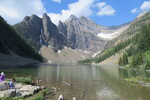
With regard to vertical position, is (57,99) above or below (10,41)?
below

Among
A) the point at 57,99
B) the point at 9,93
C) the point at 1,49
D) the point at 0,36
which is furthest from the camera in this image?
the point at 0,36

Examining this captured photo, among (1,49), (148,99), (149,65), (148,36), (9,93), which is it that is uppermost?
(148,36)

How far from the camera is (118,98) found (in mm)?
28984

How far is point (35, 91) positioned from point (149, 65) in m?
91.0

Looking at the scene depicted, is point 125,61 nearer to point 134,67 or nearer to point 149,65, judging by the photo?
point 134,67

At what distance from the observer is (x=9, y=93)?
23.5 metres

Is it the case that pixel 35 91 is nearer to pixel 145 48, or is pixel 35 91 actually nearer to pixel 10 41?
pixel 145 48

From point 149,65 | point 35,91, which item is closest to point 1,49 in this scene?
point 35,91

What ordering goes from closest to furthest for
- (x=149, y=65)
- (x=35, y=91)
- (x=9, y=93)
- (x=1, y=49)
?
(x=9, y=93) < (x=35, y=91) < (x=149, y=65) < (x=1, y=49)

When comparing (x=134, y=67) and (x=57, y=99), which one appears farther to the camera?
(x=134, y=67)

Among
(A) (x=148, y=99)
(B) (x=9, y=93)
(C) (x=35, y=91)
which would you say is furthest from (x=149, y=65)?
(B) (x=9, y=93)

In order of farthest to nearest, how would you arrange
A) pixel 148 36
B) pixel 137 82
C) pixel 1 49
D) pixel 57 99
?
pixel 148 36, pixel 1 49, pixel 137 82, pixel 57 99

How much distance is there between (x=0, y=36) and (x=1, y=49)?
112 feet

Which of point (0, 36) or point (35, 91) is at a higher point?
point (0, 36)
